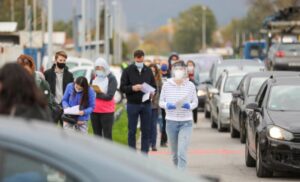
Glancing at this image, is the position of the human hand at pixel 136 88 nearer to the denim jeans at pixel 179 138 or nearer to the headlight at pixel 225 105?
the denim jeans at pixel 179 138

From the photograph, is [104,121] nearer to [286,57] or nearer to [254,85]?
[254,85]

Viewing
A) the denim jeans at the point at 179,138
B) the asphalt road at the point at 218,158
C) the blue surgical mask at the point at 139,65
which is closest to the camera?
the denim jeans at the point at 179,138

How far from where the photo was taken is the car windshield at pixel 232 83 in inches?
1034

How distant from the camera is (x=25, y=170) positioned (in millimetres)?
4973

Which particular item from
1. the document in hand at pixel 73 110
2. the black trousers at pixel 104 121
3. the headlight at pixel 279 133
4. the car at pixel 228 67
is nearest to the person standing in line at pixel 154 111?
the black trousers at pixel 104 121

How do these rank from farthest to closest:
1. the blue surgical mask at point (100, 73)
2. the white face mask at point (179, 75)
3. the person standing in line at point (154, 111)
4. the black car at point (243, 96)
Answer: the black car at point (243, 96)
the person standing in line at point (154, 111)
the blue surgical mask at point (100, 73)
the white face mask at point (179, 75)

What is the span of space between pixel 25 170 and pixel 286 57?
111 ft

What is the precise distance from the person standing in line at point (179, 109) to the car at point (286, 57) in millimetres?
24722

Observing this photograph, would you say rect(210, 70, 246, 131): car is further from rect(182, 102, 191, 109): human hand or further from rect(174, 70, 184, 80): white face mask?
rect(182, 102, 191, 109): human hand

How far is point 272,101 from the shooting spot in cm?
1552

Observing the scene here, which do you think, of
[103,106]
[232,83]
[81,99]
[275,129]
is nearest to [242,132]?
[232,83]

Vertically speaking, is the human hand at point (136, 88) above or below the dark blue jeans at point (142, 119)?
above

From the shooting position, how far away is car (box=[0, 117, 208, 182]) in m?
4.84

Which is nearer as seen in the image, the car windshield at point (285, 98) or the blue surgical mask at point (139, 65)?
the car windshield at point (285, 98)
